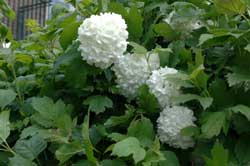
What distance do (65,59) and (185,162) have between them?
1.47 feet

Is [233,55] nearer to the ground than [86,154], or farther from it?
farther from it

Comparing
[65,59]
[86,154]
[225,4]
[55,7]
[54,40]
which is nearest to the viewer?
[86,154]

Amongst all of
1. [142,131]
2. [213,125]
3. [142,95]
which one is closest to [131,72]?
[142,95]

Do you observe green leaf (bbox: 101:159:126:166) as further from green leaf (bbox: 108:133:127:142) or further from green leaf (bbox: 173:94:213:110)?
green leaf (bbox: 173:94:213:110)

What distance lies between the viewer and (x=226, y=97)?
4.33 ft

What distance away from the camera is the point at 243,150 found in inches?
50.7

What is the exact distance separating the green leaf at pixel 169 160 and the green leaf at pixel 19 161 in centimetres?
35

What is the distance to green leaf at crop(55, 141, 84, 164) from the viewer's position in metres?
1.25

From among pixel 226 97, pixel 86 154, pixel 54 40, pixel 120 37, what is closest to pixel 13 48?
pixel 54 40

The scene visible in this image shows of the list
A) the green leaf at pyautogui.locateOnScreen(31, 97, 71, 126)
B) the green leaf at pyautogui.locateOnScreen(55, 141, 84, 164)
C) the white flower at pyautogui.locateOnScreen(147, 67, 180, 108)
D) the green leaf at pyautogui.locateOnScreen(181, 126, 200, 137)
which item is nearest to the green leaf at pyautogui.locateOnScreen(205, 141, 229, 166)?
the green leaf at pyautogui.locateOnScreen(181, 126, 200, 137)

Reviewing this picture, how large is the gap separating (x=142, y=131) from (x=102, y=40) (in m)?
0.27

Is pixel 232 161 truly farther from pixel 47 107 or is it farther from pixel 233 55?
pixel 47 107

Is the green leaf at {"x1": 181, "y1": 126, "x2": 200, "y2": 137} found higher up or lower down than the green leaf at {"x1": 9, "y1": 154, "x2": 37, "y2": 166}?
higher up

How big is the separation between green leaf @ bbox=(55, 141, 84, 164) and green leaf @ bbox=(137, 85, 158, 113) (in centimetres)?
21
